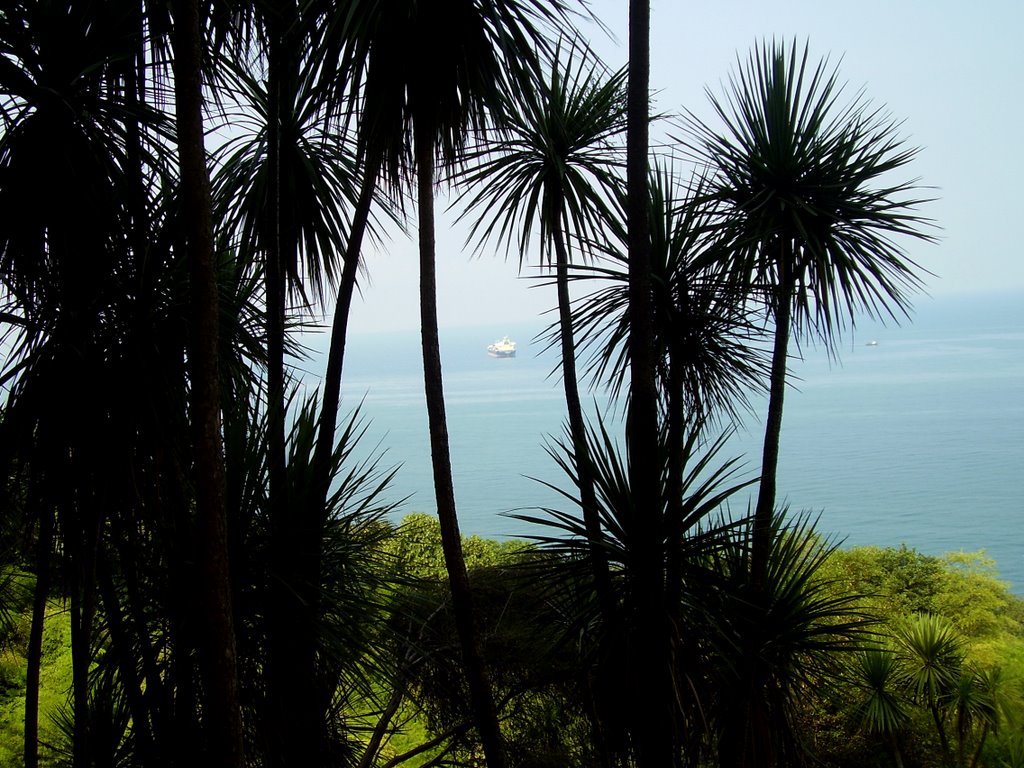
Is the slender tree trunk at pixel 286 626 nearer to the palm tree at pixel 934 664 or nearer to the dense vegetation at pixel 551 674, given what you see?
the dense vegetation at pixel 551 674

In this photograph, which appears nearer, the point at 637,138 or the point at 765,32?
the point at 637,138

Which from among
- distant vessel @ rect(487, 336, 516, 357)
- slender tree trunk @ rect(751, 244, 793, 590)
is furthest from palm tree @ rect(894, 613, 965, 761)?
distant vessel @ rect(487, 336, 516, 357)

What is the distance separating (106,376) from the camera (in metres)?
3.88

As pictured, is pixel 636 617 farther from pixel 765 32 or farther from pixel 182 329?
pixel 765 32

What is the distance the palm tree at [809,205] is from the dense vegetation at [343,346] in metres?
0.03

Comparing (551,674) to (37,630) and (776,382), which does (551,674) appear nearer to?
(776,382)

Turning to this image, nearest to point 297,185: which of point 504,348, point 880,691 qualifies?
point 880,691

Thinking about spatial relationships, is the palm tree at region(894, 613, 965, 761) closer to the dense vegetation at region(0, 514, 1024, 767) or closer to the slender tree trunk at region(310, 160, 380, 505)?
the dense vegetation at region(0, 514, 1024, 767)

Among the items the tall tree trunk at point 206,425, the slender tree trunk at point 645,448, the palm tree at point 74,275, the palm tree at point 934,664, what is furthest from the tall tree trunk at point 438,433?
Result: the palm tree at point 934,664

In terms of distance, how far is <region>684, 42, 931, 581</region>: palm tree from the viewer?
591 cm

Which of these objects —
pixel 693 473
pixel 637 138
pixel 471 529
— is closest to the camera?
pixel 637 138

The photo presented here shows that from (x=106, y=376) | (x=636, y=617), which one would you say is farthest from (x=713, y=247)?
(x=106, y=376)

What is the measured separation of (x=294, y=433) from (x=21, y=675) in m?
9.94

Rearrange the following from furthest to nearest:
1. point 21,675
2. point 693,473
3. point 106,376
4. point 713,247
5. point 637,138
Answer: point 21,675 → point 713,247 → point 693,473 → point 637,138 → point 106,376
